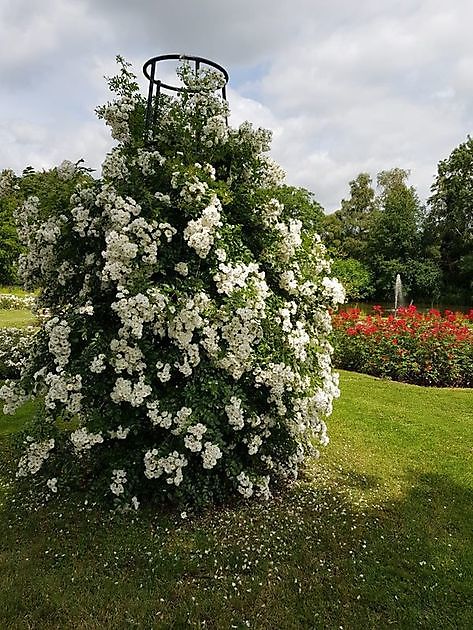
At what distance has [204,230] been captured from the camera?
12.4 feet

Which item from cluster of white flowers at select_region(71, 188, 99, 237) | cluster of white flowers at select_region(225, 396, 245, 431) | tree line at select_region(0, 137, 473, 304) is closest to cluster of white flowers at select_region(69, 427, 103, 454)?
cluster of white flowers at select_region(225, 396, 245, 431)

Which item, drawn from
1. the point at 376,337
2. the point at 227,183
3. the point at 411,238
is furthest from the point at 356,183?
the point at 227,183

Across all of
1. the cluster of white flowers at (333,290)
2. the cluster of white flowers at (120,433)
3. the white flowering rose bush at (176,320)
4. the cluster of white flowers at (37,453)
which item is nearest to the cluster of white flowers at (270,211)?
the white flowering rose bush at (176,320)

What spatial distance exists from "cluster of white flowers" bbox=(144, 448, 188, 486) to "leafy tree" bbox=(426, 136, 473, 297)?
3482 centimetres

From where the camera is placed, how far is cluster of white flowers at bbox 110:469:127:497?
3.83m

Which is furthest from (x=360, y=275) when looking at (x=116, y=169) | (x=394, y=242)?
(x=116, y=169)

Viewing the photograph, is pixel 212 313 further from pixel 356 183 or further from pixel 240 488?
pixel 356 183

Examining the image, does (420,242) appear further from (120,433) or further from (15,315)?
(120,433)

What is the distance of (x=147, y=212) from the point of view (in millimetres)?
3854

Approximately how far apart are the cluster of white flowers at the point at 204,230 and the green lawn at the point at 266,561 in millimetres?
1924

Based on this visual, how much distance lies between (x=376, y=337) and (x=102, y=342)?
670 centimetres

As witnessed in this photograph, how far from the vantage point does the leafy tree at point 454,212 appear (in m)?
36.4

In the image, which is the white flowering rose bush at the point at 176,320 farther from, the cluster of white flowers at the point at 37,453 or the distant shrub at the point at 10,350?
the distant shrub at the point at 10,350

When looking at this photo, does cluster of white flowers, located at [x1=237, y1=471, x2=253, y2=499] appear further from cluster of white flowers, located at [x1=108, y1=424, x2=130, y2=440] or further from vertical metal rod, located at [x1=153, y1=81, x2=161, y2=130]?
vertical metal rod, located at [x1=153, y1=81, x2=161, y2=130]
